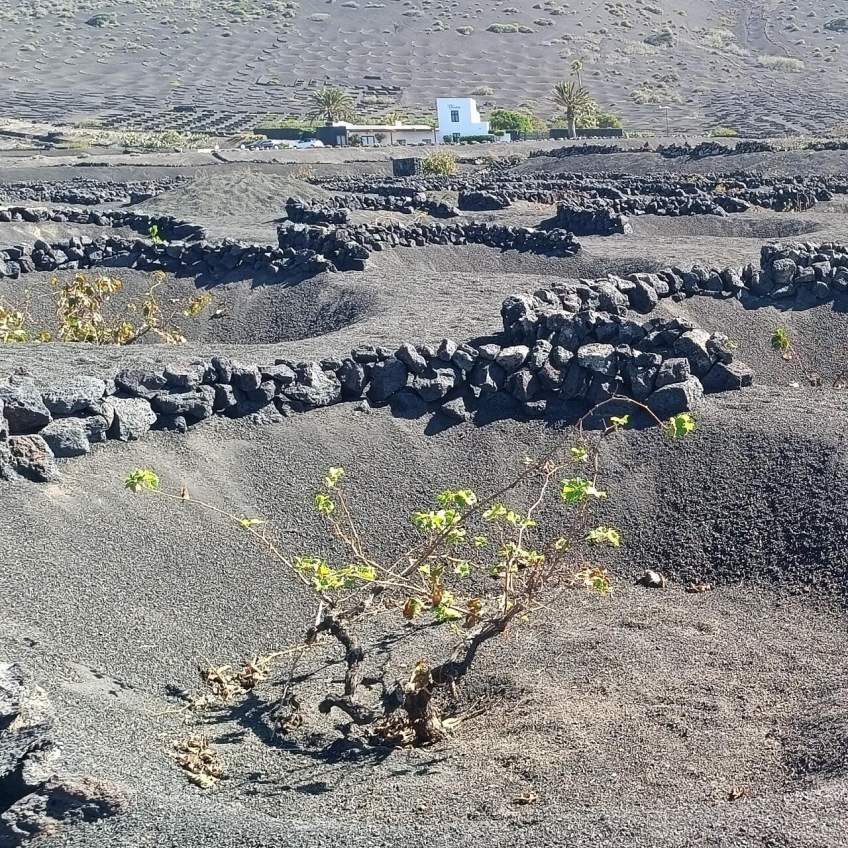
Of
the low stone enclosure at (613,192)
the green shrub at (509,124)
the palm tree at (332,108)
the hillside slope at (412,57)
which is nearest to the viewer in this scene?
the low stone enclosure at (613,192)

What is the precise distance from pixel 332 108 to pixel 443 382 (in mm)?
53224

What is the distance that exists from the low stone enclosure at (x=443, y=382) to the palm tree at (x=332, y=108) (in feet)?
169

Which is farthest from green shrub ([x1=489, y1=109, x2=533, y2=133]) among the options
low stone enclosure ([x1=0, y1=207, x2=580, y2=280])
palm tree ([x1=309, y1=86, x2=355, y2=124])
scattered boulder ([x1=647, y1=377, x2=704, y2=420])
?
scattered boulder ([x1=647, y1=377, x2=704, y2=420])

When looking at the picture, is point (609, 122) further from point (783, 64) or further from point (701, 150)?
point (783, 64)

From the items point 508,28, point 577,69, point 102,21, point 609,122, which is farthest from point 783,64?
point 102,21

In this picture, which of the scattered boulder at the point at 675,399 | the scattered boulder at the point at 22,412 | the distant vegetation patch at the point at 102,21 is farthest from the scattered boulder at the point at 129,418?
the distant vegetation patch at the point at 102,21

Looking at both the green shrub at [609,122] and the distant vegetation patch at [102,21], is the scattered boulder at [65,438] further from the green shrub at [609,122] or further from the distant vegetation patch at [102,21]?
the distant vegetation patch at [102,21]

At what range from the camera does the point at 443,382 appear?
10.1 meters

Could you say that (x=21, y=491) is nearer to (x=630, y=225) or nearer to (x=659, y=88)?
(x=630, y=225)

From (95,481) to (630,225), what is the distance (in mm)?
17035

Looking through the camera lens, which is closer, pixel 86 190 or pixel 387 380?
pixel 387 380

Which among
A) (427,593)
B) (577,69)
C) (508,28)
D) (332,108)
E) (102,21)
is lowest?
(427,593)

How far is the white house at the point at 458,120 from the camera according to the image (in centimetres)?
5838

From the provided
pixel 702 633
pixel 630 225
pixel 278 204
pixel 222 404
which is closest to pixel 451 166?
pixel 278 204
